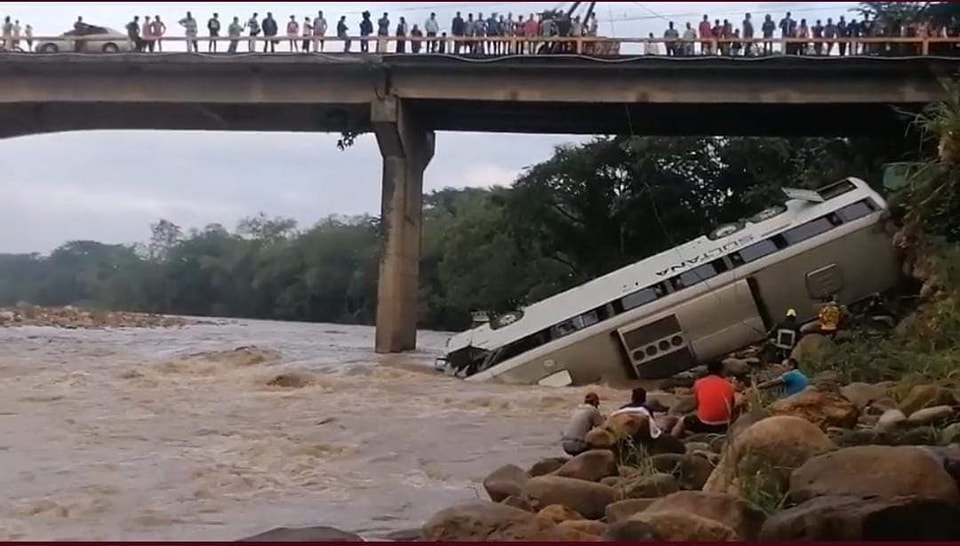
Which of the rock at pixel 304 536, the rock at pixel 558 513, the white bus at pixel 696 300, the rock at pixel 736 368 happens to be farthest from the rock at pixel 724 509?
the rock at pixel 736 368

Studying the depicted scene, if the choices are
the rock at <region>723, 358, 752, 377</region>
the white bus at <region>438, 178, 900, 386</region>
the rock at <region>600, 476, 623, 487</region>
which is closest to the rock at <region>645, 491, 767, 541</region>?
the rock at <region>600, 476, 623, 487</region>

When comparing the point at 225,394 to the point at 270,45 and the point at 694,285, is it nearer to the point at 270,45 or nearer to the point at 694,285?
the point at 694,285

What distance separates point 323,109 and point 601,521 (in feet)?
98.2

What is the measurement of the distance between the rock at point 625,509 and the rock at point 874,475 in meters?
1.14

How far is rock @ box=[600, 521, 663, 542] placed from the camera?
7.29 meters

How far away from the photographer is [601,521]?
884cm

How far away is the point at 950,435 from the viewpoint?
9.36 meters

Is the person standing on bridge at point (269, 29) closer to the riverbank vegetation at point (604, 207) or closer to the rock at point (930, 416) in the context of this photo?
the riverbank vegetation at point (604, 207)

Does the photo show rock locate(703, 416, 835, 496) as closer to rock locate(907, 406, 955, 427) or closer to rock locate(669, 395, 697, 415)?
rock locate(907, 406, 955, 427)

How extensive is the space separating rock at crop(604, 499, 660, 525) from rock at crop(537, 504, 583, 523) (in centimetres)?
32

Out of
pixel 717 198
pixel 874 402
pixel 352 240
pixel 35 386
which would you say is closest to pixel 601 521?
pixel 874 402

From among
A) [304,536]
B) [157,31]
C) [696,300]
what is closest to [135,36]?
[157,31]

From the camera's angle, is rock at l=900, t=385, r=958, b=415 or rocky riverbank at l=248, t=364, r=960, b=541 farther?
rock at l=900, t=385, r=958, b=415

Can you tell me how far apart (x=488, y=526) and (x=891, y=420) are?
4761mm
